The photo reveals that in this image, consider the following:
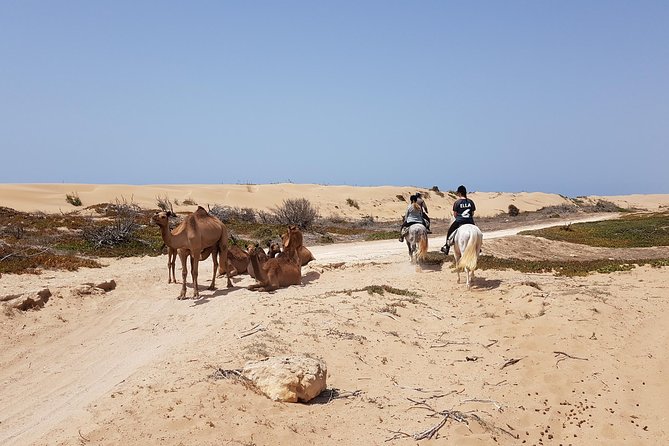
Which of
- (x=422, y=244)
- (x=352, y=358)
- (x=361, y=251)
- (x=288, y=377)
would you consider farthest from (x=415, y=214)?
(x=288, y=377)

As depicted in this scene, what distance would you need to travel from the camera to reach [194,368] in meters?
7.00

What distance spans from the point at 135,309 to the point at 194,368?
218 inches

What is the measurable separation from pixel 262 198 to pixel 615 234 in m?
29.1

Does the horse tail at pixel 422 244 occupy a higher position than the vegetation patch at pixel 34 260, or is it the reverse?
the horse tail at pixel 422 244

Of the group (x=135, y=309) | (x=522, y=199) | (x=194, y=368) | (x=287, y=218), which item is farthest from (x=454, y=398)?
(x=522, y=199)

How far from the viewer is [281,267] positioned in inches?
509

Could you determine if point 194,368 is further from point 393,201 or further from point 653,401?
point 393,201

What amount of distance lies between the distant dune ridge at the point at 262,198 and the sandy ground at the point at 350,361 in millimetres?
26856

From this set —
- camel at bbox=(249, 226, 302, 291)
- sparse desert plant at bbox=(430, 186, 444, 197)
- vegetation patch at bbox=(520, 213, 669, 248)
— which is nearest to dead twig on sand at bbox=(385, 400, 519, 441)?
camel at bbox=(249, 226, 302, 291)

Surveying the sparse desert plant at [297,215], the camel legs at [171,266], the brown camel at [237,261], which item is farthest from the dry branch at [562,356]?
the sparse desert plant at [297,215]

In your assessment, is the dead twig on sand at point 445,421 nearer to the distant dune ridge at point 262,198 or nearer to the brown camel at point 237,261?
the brown camel at point 237,261

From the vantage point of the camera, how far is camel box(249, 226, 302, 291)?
12.5 m

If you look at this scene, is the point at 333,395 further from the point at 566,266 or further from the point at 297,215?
the point at 297,215

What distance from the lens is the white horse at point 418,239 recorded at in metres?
15.3
